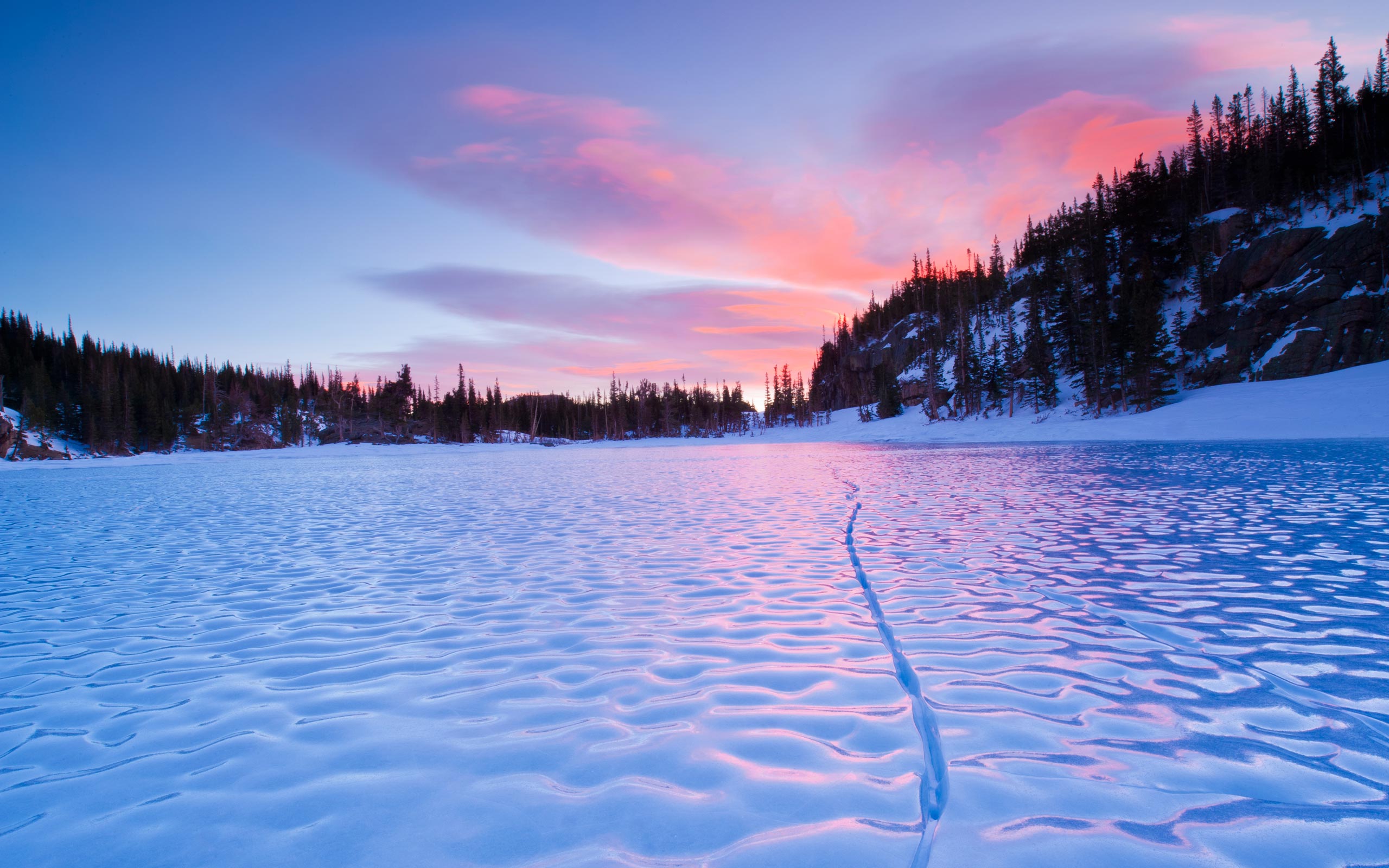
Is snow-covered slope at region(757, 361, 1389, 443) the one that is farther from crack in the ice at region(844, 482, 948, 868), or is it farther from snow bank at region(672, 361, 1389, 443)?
crack in the ice at region(844, 482, 948, 868)

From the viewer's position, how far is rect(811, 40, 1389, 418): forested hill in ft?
139

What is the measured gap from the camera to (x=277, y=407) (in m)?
97.1

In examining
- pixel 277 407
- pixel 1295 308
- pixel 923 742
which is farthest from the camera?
pixel 277 407

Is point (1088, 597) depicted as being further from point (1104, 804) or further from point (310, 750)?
point (310, 750)

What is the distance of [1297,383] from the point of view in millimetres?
37562

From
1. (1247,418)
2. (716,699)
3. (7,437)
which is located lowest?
(716,699)

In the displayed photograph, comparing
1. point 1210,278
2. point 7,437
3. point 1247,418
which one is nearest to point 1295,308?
point 1210,278

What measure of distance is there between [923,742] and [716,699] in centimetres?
119

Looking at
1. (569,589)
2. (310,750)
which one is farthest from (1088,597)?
(310,750)

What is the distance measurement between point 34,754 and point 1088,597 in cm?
733

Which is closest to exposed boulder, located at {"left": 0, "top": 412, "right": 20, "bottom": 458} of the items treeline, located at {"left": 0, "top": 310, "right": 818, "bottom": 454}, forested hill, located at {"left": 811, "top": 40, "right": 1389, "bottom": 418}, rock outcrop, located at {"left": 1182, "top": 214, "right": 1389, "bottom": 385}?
treeline, located at {"left": 0, "top": 310, "right": 818, "bottom": 454}

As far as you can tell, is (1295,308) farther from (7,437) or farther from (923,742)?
(7,437)

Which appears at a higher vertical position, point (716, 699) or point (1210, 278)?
point (1210, 278)

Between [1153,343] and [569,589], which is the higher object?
[1153,343]
